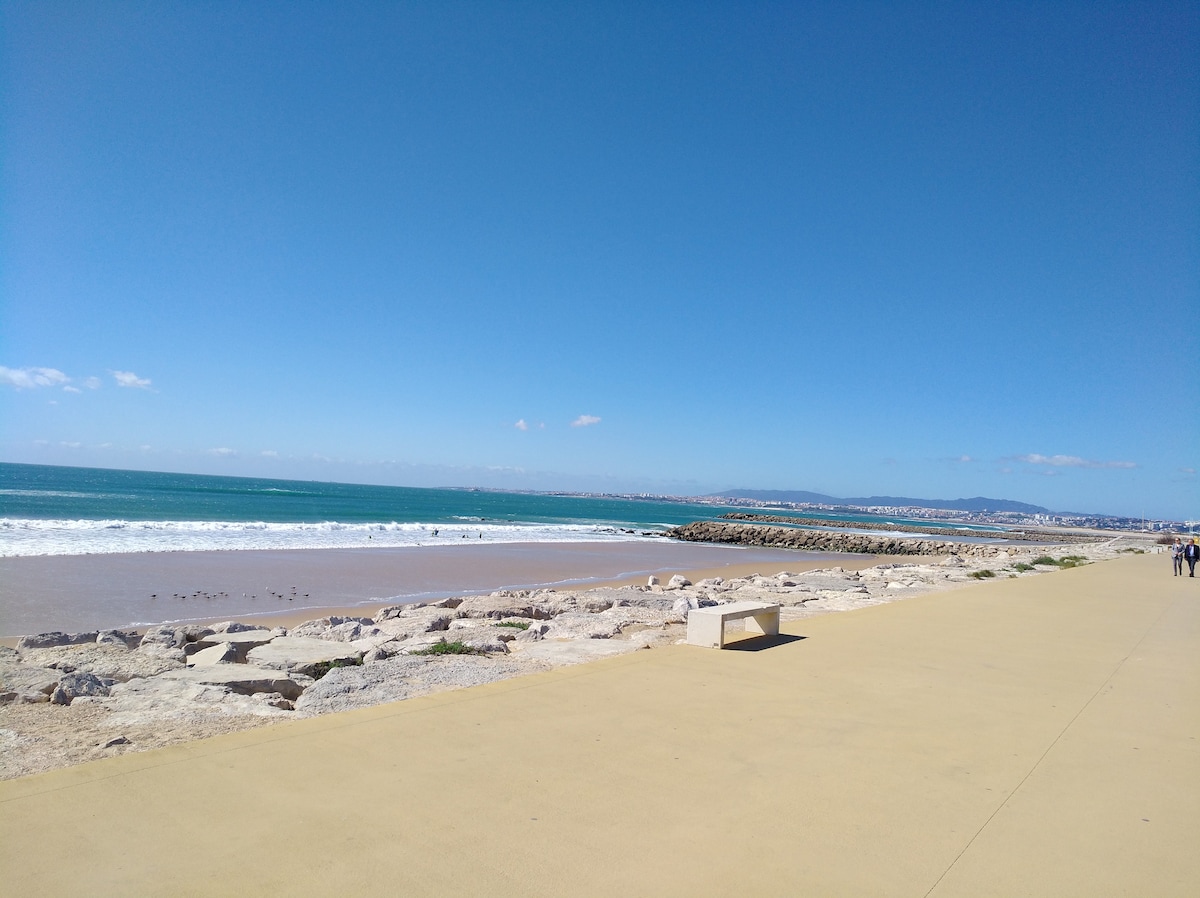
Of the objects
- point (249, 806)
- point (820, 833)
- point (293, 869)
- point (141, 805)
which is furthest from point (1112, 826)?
point (141, 805)

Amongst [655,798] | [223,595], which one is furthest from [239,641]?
[223,595]

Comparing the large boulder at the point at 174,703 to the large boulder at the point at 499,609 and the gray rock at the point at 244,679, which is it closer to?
the gray rock at the point at 244,679

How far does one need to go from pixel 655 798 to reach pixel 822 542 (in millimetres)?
45132

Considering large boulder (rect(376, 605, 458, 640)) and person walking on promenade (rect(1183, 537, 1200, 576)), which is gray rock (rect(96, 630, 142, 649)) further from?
person walking on promenade (rect(1183, 537, 1200, 576))

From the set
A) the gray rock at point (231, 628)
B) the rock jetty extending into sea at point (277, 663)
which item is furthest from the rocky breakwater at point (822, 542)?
the gray rock at point (231, 628)

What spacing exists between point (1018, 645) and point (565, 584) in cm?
1189

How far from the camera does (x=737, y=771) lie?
3.85m

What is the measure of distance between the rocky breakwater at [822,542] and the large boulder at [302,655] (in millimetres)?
39164

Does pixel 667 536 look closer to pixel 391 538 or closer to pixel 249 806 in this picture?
pixel 391 538

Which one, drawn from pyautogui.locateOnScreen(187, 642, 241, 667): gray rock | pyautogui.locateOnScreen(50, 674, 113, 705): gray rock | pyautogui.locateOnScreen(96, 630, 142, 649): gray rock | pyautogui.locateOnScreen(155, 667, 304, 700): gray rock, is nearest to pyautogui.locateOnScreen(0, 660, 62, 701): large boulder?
pyautogui.locateOnScreen(50, 674, 113, 705): gray rock

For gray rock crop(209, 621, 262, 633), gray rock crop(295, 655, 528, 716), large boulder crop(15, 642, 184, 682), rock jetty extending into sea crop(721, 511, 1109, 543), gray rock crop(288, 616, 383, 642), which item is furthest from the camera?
rock jetty extending into sea crop(721, 511, 1109, 543)

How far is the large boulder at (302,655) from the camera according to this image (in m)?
6.48

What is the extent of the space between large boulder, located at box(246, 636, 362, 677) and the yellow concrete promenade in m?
2.14

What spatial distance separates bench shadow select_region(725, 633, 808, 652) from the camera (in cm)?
709
